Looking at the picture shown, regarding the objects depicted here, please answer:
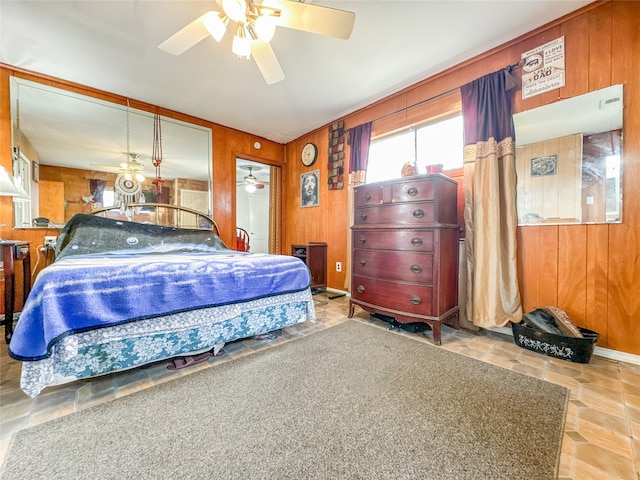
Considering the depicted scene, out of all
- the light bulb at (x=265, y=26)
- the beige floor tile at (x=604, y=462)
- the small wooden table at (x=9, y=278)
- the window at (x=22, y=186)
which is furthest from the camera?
the window at (x=22, y=186)

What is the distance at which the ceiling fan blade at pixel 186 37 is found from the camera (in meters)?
1.78

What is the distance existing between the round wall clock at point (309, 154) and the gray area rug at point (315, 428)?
3476 mm

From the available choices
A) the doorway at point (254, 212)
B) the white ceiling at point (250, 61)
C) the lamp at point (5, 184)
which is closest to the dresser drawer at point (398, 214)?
the white ceiling at point (250, 61)

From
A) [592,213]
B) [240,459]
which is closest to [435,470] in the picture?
[240,459]

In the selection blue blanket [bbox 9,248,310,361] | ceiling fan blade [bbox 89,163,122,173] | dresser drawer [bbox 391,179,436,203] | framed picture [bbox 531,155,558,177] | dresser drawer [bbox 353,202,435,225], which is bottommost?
blue blanket [bbox 9,248,310,361]

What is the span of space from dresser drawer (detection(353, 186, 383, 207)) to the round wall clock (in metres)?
1.94

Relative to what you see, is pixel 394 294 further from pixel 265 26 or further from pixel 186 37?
pixel 186 37

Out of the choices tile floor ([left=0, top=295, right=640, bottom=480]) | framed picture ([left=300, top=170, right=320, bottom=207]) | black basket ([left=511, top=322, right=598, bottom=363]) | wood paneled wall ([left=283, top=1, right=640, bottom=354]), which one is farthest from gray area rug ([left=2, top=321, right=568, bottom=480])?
framed picture ([left=300, top=170, right=320, bottom=207])

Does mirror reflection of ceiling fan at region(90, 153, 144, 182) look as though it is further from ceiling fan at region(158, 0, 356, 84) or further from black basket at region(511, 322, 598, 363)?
black basket at region(511, 322, 598, 363)

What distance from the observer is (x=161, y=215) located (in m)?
3.51

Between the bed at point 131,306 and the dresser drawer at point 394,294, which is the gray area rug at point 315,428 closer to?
the bed at point 131,306

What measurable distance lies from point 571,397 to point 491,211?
1.42 metres


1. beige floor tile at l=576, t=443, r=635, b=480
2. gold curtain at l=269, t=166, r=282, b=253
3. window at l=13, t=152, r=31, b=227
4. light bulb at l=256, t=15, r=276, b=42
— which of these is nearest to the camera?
beige floor tile at l=576, t=443, r=635, b=480

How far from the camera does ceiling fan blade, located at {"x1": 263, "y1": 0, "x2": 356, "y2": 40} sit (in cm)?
159
